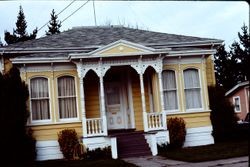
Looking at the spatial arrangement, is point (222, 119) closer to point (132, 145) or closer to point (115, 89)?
point (132, 145)

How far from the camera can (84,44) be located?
19.6 meters

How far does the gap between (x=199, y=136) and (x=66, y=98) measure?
20.7 feet

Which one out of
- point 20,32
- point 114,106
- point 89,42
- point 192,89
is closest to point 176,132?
point 192,89

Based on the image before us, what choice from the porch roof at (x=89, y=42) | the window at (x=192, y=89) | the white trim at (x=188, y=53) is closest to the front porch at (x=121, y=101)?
the white trim at (x=188, y=53)

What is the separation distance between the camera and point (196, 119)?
1827 cm

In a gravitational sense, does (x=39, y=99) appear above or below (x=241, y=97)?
below

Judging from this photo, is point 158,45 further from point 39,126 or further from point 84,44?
point 39,126

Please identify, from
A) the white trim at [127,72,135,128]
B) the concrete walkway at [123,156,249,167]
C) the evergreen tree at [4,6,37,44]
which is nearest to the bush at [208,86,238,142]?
the white trim at [127,72,135,128]

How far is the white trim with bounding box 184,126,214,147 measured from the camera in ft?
59.3

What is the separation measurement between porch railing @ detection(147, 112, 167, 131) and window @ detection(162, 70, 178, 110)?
113 centimetres

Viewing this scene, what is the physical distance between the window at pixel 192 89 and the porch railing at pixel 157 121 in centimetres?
186

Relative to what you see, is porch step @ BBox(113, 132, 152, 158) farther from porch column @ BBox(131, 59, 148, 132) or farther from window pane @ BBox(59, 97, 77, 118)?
window pane @ BBox(59, 97, 77, 118)

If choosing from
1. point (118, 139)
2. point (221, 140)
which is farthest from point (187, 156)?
point (221, 140)

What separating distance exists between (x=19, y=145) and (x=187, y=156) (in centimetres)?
656
